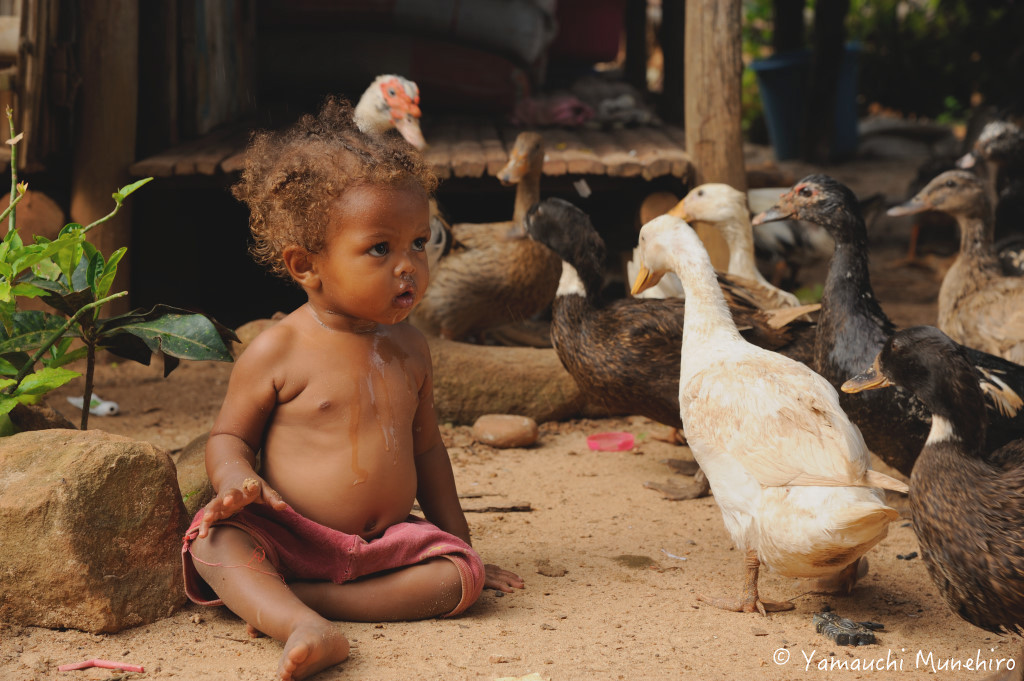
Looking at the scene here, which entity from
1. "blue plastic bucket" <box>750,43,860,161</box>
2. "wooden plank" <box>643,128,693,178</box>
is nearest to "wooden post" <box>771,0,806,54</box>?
"blue plastic bucket" <box>750,43,860,161</box>

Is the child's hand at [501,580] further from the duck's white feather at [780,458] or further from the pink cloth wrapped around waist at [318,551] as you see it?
the duck's white feather at [780,458]

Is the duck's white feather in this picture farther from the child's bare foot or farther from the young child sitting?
the child's bare foot

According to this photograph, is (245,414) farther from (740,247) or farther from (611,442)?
(740,247)

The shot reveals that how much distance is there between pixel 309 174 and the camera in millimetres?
2537

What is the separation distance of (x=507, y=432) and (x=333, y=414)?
1957 millimetres

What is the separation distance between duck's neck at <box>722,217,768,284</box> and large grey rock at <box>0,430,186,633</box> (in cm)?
324

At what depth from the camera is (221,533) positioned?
2.43 m

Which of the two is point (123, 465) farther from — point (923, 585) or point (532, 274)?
point (532, 274)

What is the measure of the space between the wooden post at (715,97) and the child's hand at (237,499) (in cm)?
364

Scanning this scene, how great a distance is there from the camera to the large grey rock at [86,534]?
2.43m

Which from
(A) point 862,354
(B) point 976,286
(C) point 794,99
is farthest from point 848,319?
(C) point 794,99

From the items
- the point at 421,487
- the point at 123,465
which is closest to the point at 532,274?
the point at 421,487

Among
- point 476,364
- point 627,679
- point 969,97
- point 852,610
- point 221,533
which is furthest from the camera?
point 969,97

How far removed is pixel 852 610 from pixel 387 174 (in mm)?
1867
